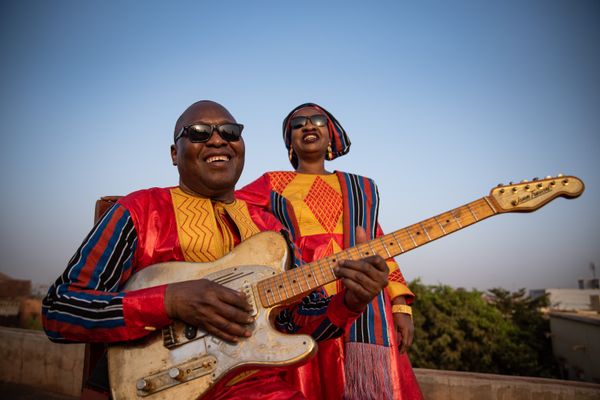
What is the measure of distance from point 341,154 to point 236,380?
2330 millimetres

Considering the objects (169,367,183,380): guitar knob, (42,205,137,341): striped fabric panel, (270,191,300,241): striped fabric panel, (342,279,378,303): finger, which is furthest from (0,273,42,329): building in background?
(342,279,378,303): finger

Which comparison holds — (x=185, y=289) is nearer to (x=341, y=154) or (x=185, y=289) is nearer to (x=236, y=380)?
(x=236, y=380)

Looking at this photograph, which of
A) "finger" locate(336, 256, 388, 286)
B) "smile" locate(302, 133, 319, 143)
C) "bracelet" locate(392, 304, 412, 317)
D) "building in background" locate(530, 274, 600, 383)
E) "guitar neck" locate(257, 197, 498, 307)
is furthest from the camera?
"building in background" locate(530, 274, 600, 383)

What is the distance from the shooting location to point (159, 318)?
1.72m

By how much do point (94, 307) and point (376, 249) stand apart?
50.6 inches

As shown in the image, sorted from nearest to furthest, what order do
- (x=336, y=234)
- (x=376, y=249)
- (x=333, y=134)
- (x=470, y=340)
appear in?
(x=376, y=249) → (x=336, y=234) → (x=333, y=134) → (x=470, y=340)

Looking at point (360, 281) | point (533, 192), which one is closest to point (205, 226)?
point (360, 281)

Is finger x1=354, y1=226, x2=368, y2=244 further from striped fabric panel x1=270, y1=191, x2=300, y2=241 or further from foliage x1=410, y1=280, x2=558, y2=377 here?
foliage x1=410, y1=280, x2=558, y2=377

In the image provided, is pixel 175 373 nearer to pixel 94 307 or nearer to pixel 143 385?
pixel 143 385

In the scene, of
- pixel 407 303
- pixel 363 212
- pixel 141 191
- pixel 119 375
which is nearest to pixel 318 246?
pixel 363 212

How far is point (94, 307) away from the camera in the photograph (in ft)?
5.56

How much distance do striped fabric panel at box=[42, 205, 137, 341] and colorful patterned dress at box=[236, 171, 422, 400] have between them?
1.06 meters

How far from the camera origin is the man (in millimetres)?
1712

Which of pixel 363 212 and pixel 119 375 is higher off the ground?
pixel 363 212
